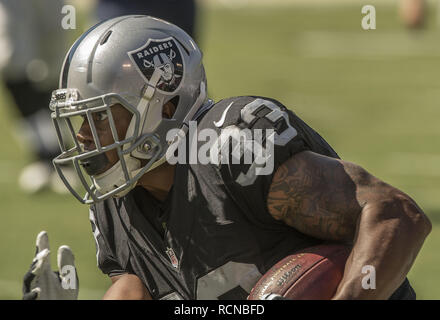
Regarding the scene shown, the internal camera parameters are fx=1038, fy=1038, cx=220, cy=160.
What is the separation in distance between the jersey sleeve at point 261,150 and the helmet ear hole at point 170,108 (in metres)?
0.30

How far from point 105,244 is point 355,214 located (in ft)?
3.48

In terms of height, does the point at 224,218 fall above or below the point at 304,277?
above

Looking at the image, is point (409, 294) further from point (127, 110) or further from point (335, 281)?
point (127, 110)

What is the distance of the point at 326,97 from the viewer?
12.7m

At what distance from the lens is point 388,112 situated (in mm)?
11594

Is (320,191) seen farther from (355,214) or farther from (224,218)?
(224,218)

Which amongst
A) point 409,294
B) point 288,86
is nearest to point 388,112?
point 288,86

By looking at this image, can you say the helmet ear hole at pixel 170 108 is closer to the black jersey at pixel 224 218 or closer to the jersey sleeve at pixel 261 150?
the black jersey at pixel 224 218

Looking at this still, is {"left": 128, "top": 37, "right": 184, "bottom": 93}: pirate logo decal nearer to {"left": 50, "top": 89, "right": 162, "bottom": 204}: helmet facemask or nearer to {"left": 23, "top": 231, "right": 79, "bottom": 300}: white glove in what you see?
{"left": 50, "top": 89, "right": 162, "bottom": 204}: helmet facemask

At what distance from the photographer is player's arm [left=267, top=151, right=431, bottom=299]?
10.4 ft

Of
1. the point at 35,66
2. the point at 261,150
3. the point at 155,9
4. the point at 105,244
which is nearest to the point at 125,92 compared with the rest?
the point at 261,150

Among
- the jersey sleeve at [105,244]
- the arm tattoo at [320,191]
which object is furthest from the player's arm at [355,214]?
the jersey sleeve at [105,244]

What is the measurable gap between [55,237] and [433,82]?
7.45 meters

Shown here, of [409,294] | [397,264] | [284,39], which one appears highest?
[397,264]
